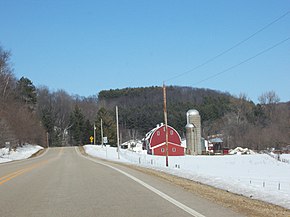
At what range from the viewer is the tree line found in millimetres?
88750

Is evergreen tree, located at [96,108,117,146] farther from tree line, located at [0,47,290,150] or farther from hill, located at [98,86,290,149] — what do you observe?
hill, located at [98,86,290,149]

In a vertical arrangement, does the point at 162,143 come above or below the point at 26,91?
below

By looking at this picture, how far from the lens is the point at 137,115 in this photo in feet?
→ 459

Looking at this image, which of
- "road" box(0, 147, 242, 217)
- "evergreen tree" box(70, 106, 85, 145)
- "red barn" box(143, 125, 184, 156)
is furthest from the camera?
"evergreen tree" box(70, 106, 85, 145)

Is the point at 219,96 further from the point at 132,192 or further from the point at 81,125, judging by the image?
the point at 132,192

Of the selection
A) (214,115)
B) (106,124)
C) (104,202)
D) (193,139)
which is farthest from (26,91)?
(104,202)

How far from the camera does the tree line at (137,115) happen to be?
8875 cm

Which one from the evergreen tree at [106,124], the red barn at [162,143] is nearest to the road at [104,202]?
the red barn at [162,143]

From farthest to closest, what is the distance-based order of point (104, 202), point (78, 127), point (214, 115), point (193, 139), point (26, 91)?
point (214, 115) → point (78, 127) → point (26, 91) → point (193, 139) → point (104, 202)

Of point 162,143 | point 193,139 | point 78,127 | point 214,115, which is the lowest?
point 162,143

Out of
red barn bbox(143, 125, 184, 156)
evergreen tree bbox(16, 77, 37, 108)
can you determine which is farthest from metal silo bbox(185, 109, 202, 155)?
evergreen tree bbox(16, 77, 37, 108)

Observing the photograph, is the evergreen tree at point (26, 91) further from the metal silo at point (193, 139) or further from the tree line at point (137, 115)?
the metal silo at point (193, 139)

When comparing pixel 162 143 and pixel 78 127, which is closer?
pixel 162 143

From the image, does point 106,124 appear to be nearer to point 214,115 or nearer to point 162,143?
point 162,143
